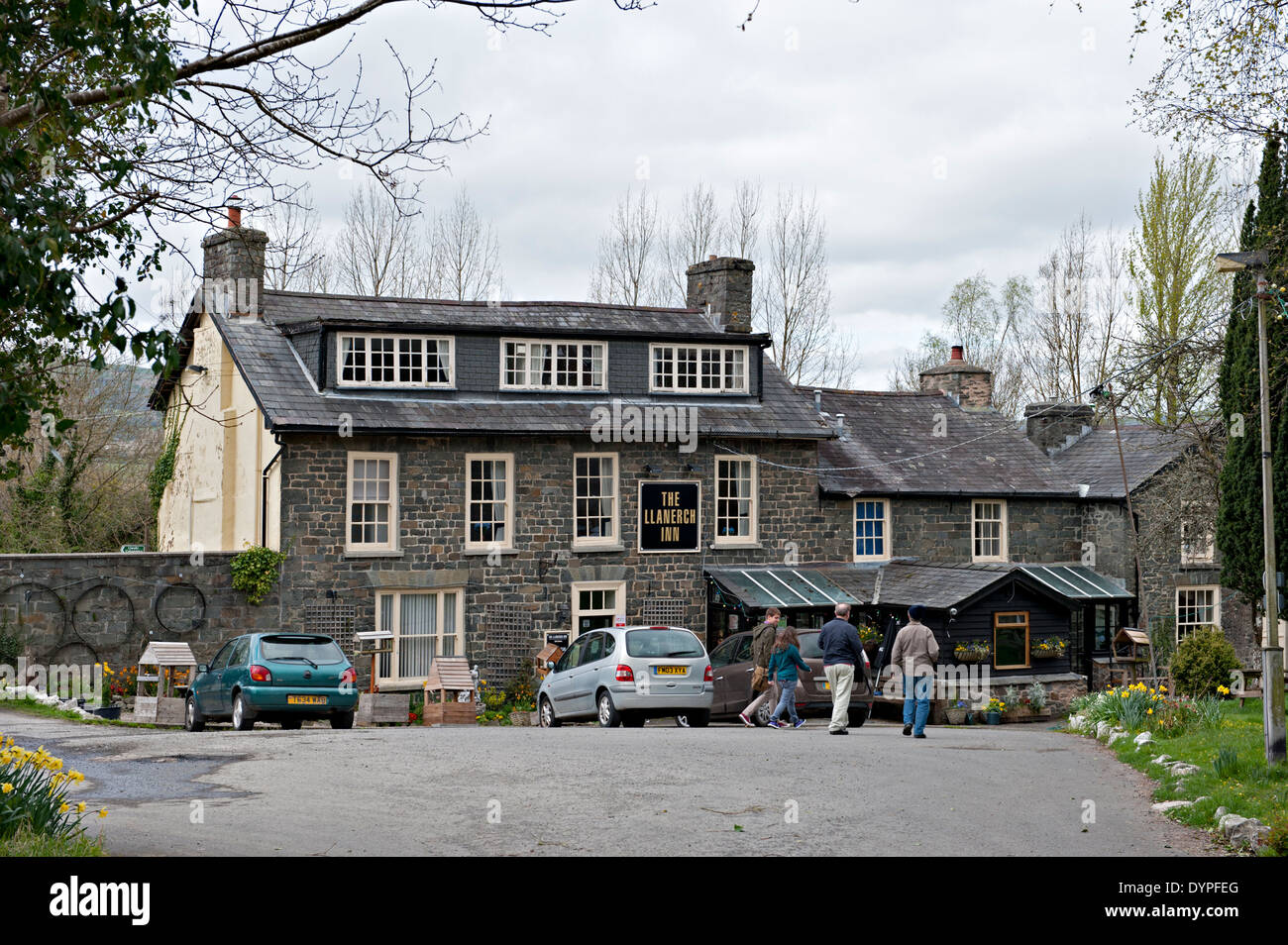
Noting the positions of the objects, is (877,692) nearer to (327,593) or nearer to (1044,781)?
(327,593)

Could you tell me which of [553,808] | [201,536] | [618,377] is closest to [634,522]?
[618,377]

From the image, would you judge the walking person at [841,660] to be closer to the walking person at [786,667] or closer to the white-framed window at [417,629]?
the walking person at [786,667]

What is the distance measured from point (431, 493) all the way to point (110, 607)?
6.49 metres

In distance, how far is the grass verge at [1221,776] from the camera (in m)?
11.2

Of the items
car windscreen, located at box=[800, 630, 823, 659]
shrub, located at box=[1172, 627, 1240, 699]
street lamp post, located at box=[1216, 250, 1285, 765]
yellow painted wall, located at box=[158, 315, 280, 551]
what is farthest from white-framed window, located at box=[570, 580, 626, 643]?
street lamp post, located at box=[1216, 250, 1285, 765]

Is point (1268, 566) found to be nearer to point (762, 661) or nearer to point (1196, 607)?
point (762, 661)

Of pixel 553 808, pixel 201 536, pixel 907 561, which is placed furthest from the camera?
pixel 907 561

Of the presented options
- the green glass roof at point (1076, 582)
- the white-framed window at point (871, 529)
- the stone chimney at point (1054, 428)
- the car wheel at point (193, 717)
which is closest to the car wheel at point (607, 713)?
the car wheel at point (193, 717)

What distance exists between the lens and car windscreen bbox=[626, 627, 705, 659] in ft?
66.6

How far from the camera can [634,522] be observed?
96.9ft

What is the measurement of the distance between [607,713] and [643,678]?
0.92 m

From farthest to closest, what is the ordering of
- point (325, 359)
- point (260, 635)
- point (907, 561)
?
point (907, 561)
point (325, 359)
point (260, 635)

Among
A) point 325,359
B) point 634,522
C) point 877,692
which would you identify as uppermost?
point 325,359

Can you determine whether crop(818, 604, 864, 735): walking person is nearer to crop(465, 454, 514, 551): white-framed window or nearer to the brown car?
the brown car
